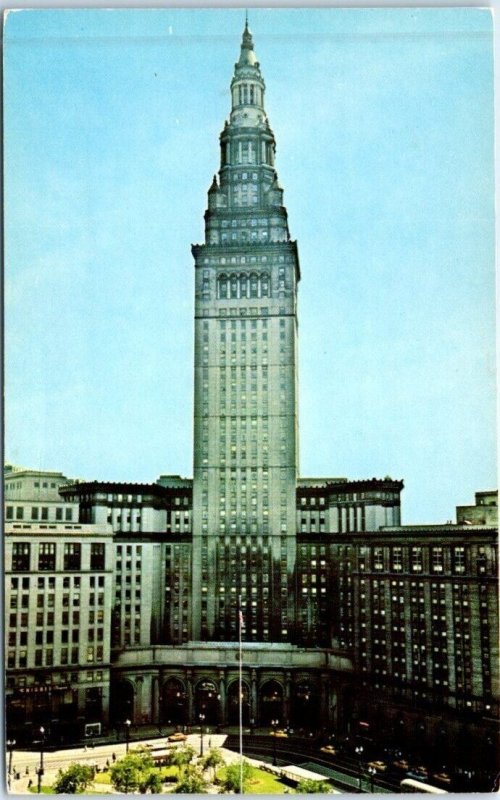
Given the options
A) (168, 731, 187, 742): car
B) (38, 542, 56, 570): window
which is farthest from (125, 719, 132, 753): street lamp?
(38, 542, 56, 570): window

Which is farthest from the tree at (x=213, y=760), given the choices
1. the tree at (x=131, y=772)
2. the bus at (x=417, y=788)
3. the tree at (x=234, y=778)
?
the bus at (x=417, y=788)

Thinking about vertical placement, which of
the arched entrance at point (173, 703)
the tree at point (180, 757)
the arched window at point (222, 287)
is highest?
the arched window at point (222, 287)

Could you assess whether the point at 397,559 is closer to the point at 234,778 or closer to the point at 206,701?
the point at 206,701

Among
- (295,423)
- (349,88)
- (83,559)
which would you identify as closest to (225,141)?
(349,88)

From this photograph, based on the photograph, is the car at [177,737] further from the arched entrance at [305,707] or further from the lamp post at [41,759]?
the lamp post at [41,759]

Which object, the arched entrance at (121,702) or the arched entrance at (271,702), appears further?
the arched entrance at (121,702)

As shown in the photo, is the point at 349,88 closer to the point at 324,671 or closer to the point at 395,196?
the point at 395,196
